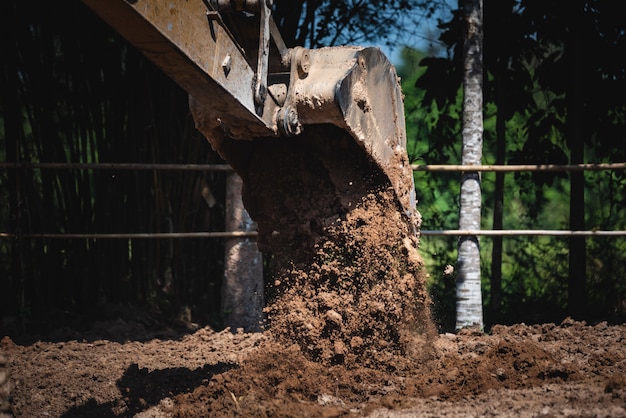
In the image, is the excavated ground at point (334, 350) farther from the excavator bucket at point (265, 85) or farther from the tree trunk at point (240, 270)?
the tree trunk at point (240, 270)

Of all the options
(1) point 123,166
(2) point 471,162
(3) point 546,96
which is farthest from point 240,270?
(3) point 546,96

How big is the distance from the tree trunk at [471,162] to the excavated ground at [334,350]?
1.05 metres

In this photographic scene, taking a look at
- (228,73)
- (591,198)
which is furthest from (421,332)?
(591,198)

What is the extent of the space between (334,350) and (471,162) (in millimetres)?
2094

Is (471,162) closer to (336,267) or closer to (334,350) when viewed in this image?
(336,267)

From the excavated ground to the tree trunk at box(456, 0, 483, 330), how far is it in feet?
3.45

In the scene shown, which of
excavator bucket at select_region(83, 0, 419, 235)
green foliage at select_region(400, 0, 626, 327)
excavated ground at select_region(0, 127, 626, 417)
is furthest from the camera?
green foliage at select_region(400, 0, 626, 327)

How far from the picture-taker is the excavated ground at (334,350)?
127 inches

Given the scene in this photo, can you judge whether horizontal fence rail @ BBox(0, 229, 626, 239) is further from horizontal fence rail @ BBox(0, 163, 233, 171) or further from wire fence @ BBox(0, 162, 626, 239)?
horizontal fence rail @ BBox(0, 163, 233, 171)

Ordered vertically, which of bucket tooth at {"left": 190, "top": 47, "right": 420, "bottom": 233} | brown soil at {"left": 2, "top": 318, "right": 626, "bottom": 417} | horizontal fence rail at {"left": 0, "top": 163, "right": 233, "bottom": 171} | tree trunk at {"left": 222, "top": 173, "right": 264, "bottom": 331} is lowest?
brown soil at {"left": 2, "top": 318, "right": 626, "bottom": 417}

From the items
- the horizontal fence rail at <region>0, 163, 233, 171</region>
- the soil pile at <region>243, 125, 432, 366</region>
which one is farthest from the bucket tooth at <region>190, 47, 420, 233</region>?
the horizontal fence rail at <region>0, 163, 233, 171</region>

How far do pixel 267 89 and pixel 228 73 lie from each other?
35 centimetres

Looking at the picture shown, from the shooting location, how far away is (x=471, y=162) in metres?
4.98

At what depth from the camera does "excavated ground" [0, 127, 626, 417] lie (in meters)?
3.23
